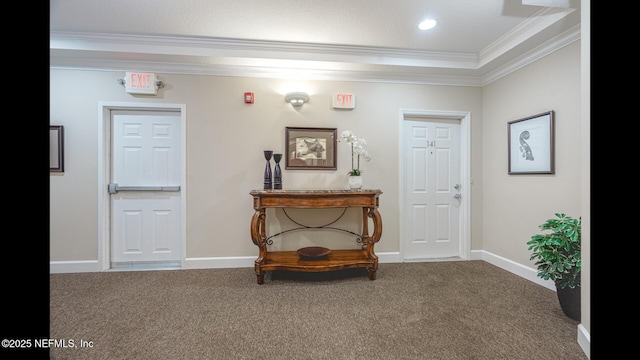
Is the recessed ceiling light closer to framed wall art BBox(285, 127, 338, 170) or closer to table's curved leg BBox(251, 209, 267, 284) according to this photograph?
framed wall art BBox(285, 127, 338, 170)

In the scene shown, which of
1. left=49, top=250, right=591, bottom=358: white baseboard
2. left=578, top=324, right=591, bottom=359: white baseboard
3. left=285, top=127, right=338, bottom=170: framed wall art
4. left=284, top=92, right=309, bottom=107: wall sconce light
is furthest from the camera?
left=285, top=127, right=338, bottom=170: framed wall art

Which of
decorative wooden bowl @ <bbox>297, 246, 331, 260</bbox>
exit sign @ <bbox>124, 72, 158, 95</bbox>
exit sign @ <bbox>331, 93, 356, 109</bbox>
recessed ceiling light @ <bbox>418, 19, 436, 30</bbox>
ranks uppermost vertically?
recessed ceiling light @ <bbox>418, 19, 436, 30</bbox>

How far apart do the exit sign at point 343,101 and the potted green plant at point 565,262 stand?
2.19 metres

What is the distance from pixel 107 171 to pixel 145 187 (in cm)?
43

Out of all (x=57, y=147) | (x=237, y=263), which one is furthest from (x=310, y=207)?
(x=57, y=147)

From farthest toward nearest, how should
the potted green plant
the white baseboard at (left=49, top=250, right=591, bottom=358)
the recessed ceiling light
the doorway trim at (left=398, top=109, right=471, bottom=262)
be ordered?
the doorway trim at (left=398, top=109, right=471, bottom=262)
the white baseboard at (left=49, top=250, right=591, bottom=358)
the recessed ceiling light
the potted green plant

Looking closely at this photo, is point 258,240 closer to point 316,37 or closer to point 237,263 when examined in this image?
point 237,263

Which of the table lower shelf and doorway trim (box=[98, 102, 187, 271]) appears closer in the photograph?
the table lower shelf

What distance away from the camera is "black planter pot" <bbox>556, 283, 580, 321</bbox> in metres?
1.85

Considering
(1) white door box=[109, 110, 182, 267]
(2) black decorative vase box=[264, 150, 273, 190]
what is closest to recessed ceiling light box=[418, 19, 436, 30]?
(2) black decorative vase box=[264, 150, 273, 190]

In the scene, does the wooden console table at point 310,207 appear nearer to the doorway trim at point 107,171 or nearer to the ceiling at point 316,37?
the doorway trim at point 107,171

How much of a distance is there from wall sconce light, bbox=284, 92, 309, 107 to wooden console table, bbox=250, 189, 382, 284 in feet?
3.58
